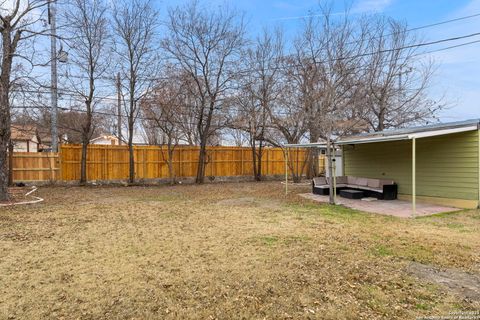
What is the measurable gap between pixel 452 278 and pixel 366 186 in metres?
7.17

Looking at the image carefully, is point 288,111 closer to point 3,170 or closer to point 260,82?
point 260,82

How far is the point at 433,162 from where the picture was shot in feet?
29.2

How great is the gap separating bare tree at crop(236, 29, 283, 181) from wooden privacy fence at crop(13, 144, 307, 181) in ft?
8.64

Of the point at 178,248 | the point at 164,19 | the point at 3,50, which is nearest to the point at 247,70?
the point at 164,19

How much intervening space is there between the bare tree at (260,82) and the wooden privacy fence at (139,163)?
2.63m

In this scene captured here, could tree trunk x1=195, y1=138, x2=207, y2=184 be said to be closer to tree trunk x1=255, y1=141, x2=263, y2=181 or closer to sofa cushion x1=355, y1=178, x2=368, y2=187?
tree trunk x1=255, y1=141, x2=263, y2=181

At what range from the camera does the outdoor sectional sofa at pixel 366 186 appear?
381 inches

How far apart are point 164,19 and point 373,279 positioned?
46.6ft

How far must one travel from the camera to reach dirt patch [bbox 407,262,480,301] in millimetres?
3027

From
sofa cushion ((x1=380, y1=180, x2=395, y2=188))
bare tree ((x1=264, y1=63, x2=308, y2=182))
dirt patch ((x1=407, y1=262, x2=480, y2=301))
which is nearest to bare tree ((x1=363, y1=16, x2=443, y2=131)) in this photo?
bare tree ((x1=264, y1=63, x2=308, y2=182))

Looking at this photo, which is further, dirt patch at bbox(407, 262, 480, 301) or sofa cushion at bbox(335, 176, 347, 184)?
sofa cushion at bbox(335, 176, 347, 184)

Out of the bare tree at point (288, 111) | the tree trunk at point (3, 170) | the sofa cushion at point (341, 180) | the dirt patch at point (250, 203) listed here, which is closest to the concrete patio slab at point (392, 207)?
the dirt patch at point (250, 203)

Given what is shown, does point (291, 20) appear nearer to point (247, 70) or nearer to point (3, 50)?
point (247, 70)

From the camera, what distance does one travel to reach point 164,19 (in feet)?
46.9
